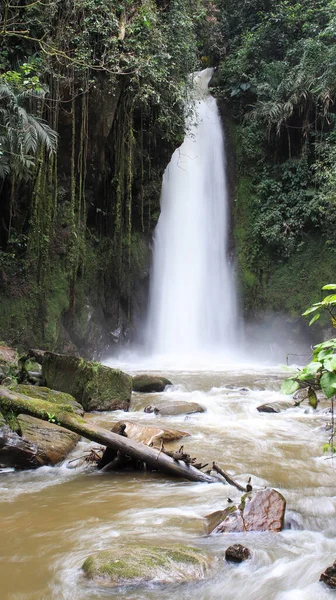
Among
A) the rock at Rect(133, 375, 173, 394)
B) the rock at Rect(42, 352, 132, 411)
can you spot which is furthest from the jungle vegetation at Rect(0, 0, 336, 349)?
the rock at Rect(42, 352, 132, 411)

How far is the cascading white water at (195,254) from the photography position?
15633mm

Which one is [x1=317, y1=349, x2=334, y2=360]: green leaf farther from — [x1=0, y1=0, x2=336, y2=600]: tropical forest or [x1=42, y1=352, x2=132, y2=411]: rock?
[x1=42, y1=352, x2=132, y2=411]: rock

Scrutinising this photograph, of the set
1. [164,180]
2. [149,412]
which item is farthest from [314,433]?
[164,180]

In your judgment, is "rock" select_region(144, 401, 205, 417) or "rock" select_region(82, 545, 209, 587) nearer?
"rock" select_region(82, 545, 209, 587)

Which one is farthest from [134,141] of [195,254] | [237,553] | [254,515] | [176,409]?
[237,553]

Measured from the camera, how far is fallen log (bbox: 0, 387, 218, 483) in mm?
4375

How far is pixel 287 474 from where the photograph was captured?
463 cm

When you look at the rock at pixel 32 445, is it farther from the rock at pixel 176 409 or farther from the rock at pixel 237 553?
the rock at pixel 237 553

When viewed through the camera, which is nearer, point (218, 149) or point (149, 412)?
point (149, 412)

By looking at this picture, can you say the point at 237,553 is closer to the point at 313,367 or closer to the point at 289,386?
the point at 289,386

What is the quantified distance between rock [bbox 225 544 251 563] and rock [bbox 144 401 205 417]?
14.3 ft

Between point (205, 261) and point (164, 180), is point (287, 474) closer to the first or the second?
point (205, 261)

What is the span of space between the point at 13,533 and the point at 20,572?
574 millimetres

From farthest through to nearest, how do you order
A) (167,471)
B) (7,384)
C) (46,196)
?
1. (46,196)
2. (7,384)
3. (167,471)
